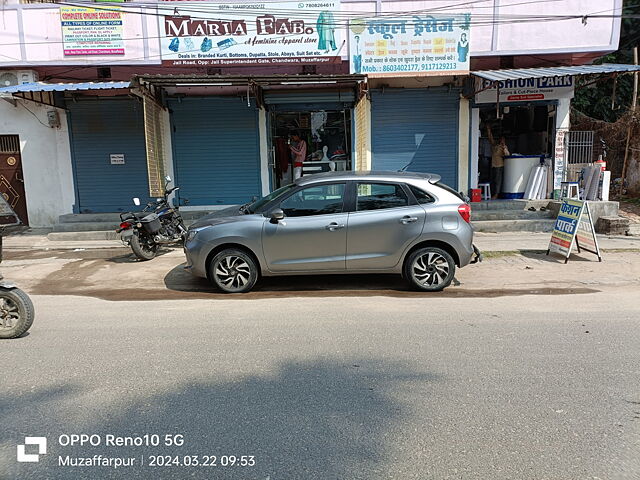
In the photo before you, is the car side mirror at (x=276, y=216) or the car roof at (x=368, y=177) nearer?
the car side mirror at (x=276, y=216)

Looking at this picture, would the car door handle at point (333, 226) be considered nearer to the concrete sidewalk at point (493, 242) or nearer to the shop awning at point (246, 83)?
the concrete sidewalk at point (493, 242)

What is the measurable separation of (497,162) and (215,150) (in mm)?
8128

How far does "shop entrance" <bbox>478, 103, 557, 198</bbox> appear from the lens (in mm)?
13336

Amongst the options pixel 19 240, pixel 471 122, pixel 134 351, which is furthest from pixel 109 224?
pixel 471 122

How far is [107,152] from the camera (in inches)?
513

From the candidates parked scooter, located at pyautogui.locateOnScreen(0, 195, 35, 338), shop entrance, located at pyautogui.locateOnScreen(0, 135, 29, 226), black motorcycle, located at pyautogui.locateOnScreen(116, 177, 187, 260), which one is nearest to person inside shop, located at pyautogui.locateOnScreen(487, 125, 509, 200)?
black motorcycle, located at pyautogui.locateOnScreen(116, 177, 187, 260)

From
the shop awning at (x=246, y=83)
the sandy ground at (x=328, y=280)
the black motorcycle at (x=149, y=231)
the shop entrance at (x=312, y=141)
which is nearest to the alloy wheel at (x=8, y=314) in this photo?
the sandy ground at (x=328, y=280)

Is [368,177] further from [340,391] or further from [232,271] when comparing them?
[340,391]

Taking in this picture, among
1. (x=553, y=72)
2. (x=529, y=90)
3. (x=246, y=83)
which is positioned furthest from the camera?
(x=529, y=90)

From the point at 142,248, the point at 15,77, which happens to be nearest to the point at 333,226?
the point at 142,248

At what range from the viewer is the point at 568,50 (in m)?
12.1

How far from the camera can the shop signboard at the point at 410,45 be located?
39.4ft

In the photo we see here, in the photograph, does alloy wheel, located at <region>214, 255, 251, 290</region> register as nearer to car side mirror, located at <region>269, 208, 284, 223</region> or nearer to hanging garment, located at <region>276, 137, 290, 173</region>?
car side mirror, located at <region>269, 208, 284, 223</region>

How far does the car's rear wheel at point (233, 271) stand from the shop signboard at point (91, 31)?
26.9 ft
